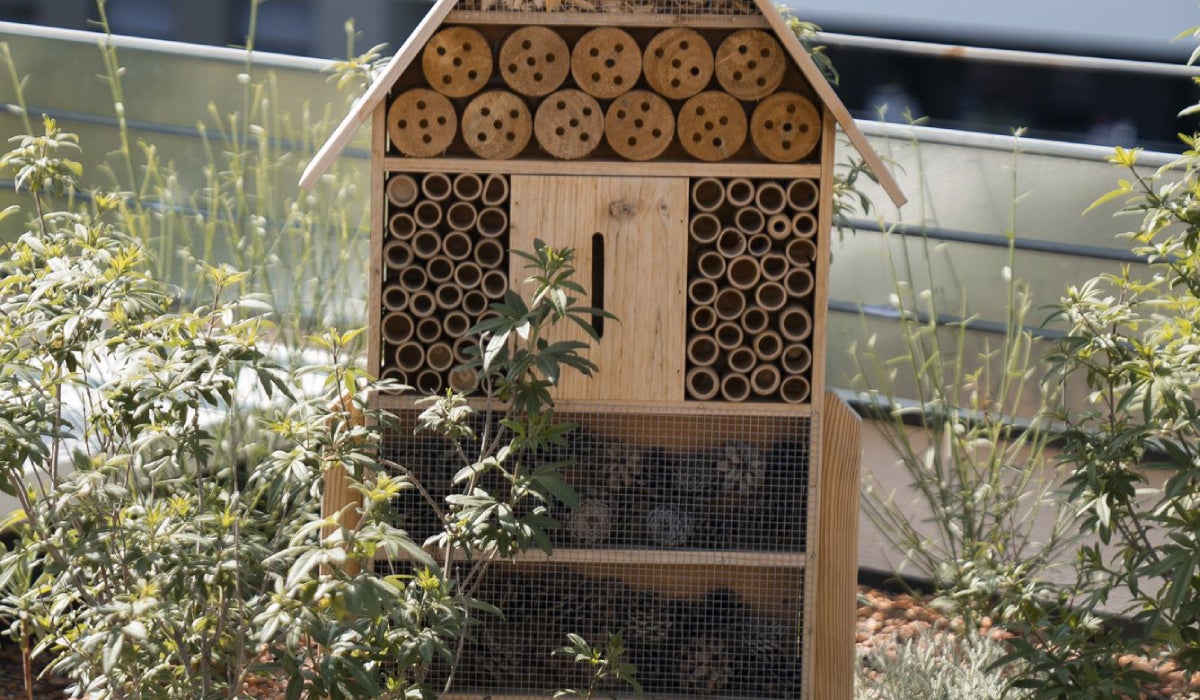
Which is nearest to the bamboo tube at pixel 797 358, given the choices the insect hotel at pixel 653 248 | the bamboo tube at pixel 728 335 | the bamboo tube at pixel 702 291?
the insect hotel at pixel 653 248

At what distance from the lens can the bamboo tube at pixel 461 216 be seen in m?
3.07

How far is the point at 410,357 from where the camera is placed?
3.10 m

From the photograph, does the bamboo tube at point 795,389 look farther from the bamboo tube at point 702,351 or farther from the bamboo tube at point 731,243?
the bamboo tube at point 731,243

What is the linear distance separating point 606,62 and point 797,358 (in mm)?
823

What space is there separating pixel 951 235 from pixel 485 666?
2.38 m

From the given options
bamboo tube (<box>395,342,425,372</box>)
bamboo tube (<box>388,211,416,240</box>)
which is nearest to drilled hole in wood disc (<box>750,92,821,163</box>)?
bamboo tube (<box>388,211,416,240</box>)

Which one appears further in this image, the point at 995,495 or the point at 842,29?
the point at 842,29

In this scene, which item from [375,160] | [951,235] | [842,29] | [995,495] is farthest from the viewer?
[842,29]

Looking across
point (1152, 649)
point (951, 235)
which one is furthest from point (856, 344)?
point (1152, 649)

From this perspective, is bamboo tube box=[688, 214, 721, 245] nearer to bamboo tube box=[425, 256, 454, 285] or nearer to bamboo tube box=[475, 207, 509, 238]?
bamboo tube box=[475, 207, 509, 238]

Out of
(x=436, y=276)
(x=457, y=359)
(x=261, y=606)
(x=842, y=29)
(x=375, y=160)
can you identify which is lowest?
(x=261, y=606)

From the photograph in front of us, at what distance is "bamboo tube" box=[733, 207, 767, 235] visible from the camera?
3051 millimetres

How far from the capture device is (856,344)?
15.5 feet

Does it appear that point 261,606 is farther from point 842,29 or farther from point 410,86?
point 842,29
